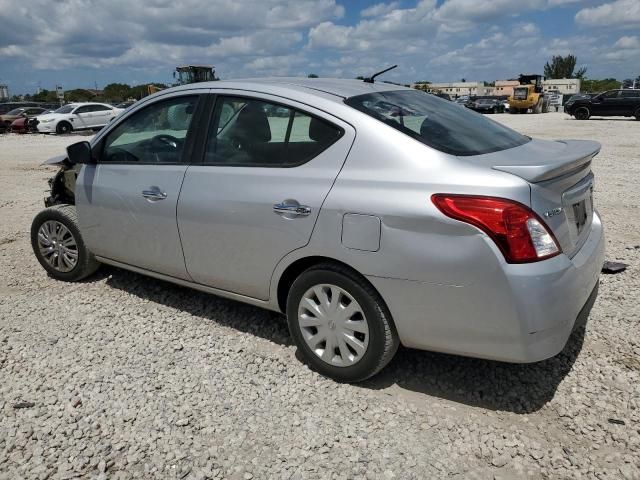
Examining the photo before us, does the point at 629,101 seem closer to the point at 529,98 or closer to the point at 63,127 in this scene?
the point at 529,98

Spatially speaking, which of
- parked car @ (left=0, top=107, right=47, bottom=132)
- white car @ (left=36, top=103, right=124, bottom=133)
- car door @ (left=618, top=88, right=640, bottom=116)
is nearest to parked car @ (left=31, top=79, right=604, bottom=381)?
white car @ (left=36, top=103, right=124, bottom=133)

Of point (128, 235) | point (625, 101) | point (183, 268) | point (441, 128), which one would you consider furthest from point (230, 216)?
point (625, 101)

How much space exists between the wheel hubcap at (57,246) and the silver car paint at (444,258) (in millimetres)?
2615

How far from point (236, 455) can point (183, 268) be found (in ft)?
4.93

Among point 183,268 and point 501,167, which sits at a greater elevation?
point 501,167

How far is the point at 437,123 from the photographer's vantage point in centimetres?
306

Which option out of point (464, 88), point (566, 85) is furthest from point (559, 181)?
point (464, 88)

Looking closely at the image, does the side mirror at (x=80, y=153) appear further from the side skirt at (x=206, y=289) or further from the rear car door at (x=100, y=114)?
the rear car door at (x=100, y=114)

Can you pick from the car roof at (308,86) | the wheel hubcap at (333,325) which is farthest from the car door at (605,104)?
the wheel hubcap at (333,325)

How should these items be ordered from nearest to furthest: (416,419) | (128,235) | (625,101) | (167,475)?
(167,475)
(416,419)
(128,235)
(625,101)

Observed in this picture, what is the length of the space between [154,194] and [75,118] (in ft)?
82.2

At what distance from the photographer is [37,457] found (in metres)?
2.53

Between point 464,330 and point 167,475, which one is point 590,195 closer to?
point 464,330

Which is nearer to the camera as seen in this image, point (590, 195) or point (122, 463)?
point (122, 463)
